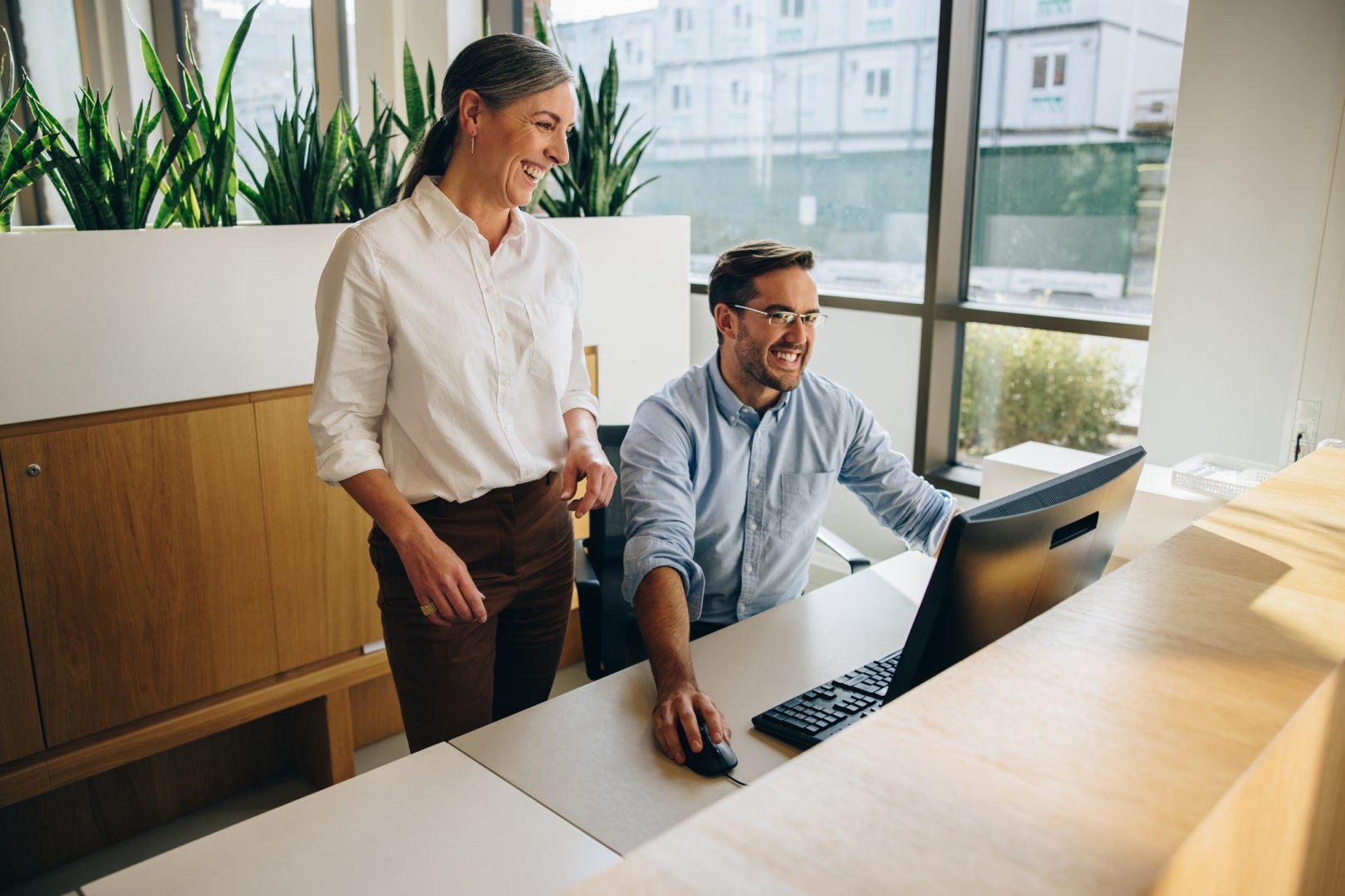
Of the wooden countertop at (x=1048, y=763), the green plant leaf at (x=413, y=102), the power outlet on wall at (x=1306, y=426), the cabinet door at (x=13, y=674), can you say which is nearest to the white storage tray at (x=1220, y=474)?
the power outlet on wall at (x=1306, y=426)

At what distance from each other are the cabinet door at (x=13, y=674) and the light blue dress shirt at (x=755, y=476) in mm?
1317

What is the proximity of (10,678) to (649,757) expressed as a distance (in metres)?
1.59

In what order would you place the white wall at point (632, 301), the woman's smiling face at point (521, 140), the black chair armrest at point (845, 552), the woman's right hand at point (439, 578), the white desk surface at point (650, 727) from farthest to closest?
the white wall at point (632, 301) < the black chair armrest at point (845, 552) < the woman's smiling face at point (521, 140) < the woman's right hand at point (439, 578) < the white desk surface at point (650, 727)

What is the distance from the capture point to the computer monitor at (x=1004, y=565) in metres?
1.08

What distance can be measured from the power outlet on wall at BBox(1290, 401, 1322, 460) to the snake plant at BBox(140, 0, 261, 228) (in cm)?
268

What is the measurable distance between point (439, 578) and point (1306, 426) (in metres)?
2.20

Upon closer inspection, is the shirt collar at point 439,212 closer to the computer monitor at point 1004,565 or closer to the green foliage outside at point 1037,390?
the computer monitor at point 1004,565

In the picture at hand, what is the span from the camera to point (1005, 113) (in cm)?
342

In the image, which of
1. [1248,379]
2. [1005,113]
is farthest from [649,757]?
[1005,113]

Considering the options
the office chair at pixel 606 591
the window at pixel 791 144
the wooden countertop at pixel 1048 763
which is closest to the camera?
the wooden countertop at pixel 1048 763

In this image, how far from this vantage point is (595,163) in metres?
3.23

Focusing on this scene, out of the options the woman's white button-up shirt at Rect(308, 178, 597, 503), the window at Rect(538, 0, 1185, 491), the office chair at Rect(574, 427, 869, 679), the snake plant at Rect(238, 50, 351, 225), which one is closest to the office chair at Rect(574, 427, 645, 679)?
the office chair at Rect(574, 427, 869, 679)

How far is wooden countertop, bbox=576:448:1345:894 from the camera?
51cm

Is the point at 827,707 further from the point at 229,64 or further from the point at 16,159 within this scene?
the point at 229,64
